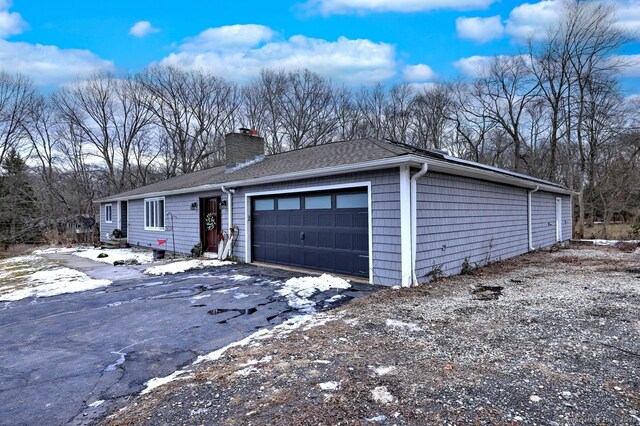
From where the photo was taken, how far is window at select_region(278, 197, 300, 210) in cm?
865

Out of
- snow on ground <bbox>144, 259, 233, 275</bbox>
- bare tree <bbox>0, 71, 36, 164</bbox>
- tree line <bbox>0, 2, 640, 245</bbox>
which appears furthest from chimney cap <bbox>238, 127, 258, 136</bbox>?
bare tree <bbox>0, 71, 36, 164</bbox>

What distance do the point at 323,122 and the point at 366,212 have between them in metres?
19.6

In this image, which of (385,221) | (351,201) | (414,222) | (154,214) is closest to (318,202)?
(351,201)

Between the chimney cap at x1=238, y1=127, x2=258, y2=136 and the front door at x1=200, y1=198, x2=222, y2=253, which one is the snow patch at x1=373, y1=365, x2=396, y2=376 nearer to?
the front door at x1=200, y1=198, x2=222, y2=253

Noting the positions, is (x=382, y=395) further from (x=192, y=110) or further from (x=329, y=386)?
(x=192, y=110)

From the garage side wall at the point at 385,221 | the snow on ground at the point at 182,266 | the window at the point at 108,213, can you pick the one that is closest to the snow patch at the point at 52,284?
the snow on ground at the point at 182,266

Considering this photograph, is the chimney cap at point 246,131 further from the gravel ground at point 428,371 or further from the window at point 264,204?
the gravel ground at point 428,371

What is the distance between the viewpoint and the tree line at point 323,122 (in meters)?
19.7

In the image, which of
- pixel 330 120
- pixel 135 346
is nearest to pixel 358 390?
pixel 135 346

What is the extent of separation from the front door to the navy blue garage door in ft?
6.22

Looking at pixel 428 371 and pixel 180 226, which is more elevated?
pixel 180 226

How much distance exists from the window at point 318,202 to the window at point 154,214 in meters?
7.84

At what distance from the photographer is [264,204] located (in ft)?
31.4

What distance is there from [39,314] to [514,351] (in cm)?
637
